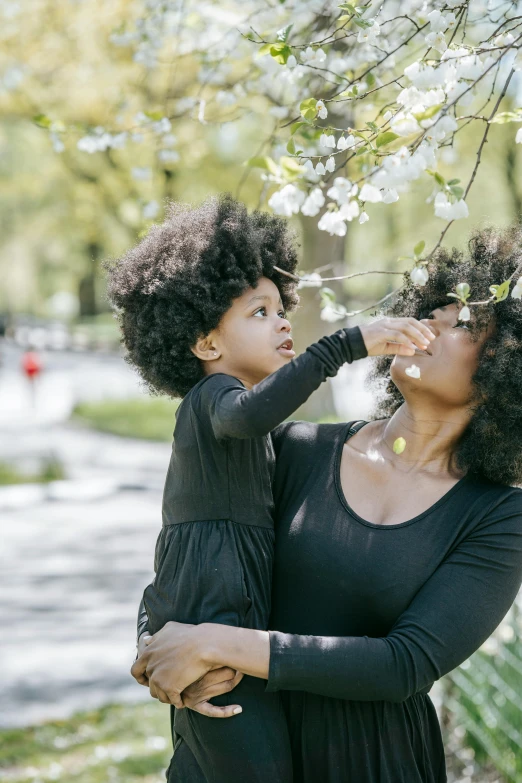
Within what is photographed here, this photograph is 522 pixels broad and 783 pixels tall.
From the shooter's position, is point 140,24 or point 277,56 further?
point 140,24

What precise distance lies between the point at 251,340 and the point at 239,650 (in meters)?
0.76

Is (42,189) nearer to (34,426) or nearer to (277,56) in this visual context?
(34,426)

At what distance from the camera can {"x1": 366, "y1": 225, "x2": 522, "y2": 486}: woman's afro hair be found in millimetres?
2139

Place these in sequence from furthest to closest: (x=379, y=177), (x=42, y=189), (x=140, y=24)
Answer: (x=42, y=189), (x=140, y=24), (x=379, y=177)

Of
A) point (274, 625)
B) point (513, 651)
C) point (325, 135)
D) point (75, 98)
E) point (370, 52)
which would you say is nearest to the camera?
point (325, 135)

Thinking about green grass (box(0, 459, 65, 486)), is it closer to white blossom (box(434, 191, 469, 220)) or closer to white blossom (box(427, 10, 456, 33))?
white blossom (box(427, 10, 456, 33))

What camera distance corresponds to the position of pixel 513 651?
3.69m

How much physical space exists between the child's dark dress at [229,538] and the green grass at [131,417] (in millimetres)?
12973

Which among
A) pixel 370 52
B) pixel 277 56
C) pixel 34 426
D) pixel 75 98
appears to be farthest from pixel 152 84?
pixel 277 56

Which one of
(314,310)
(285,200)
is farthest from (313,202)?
(314,310)

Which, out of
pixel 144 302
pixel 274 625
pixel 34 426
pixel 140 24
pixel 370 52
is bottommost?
pixel 34 426

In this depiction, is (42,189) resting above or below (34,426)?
above

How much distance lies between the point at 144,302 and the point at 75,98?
15.6 m

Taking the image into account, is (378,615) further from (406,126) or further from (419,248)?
(406,126)
